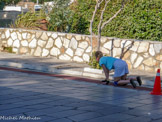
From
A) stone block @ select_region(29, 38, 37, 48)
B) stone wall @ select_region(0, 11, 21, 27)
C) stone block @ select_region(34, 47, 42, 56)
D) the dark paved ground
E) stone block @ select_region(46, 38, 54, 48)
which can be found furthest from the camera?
stone wall @ select_region(0, 11, 21, 27)

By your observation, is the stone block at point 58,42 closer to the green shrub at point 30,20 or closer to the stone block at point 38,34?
the stone block at point 38,34

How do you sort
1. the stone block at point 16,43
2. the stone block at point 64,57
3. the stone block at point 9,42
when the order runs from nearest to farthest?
the stone block at point 64,57 → the stone block at point 16,43 → the stone block at point 9,42

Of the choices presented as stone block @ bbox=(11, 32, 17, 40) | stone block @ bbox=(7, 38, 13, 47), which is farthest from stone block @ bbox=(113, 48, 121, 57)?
stone block @ bbox=(7, 38, 13, 47)

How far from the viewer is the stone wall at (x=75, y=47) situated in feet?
49.8

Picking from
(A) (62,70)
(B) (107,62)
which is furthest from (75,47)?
(B) (107,62)

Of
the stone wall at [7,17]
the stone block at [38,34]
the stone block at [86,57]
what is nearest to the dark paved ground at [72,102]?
the stone block at [86,57]

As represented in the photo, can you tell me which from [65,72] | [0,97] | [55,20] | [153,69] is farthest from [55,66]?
[0,97]

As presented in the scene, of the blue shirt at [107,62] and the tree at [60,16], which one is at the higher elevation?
the tree at [60,16]

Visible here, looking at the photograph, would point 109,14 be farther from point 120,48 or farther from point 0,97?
point 0,97

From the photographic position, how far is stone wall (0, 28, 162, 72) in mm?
15188

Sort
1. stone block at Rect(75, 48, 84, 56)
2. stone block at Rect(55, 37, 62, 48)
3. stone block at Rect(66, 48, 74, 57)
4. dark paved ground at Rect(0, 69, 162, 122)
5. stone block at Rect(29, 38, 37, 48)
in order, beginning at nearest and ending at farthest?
dark paved ground at Rect(0, 69, 162, 122), stone block at Rect(75, 48, 84, 56), stone block at Rect(66, 48, 74, 57), stone block at Rect(55, 37, 62, 48), stone block at Rect(29, 38, 37, 48)

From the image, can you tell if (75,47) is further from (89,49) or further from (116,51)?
(116,51)

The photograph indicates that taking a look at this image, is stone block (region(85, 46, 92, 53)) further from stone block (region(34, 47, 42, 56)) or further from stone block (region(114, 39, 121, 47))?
stone block (region(34, 47, 42, 56))

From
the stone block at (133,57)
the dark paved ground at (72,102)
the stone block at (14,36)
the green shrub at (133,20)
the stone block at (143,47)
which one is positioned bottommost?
the dark paved ground at (72,102)
